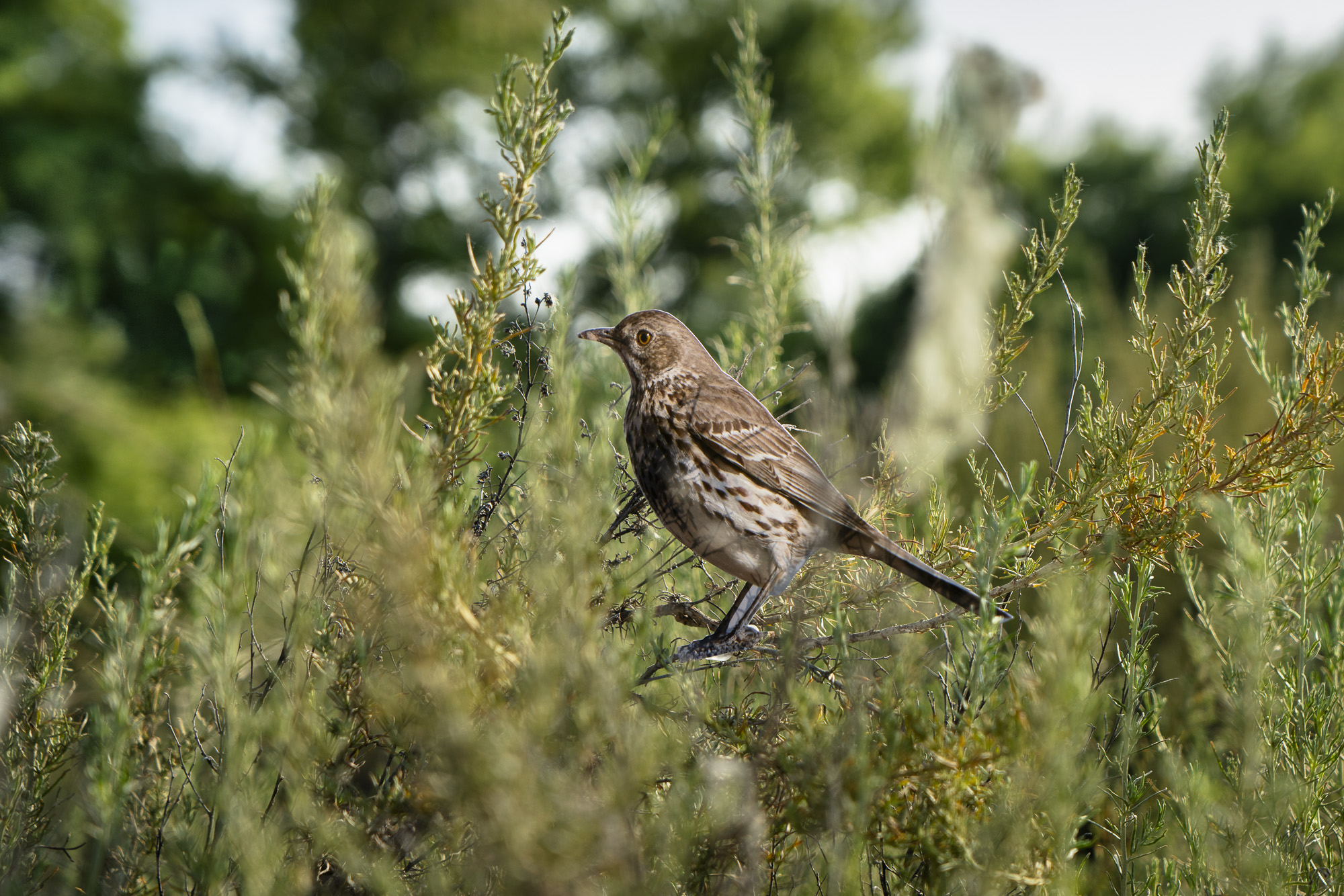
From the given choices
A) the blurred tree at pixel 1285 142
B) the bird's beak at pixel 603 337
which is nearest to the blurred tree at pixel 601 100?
the blurred tree at pixel 1285 142

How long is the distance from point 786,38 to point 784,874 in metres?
12.6

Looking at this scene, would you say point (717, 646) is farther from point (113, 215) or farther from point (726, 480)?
point (113, 215)

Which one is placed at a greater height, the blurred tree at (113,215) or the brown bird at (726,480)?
the blurred tree at (113,215)

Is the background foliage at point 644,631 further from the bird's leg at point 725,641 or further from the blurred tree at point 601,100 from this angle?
the blurred tree at point 601,100

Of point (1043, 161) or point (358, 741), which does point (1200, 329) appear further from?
point (1043, 161)

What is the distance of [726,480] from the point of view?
208cm

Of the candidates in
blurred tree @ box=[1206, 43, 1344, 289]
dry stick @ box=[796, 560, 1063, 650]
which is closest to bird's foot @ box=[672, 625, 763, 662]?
dry stick @ box=[796, 560, 1063, 650]

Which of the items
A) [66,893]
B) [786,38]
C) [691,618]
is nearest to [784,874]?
[691,618]

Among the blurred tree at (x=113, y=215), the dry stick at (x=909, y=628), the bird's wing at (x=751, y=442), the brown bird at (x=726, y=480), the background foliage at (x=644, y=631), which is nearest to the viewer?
the background foliage at (x=644, y=631)

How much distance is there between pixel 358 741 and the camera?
126 centimetres

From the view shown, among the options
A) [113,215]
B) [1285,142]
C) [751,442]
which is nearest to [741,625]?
[751,442]

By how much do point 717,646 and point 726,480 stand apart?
542 millimetres

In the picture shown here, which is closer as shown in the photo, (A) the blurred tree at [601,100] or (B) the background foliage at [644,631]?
(B) the background foliage at [644,631]

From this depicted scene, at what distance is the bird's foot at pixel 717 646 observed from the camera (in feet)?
5.13
